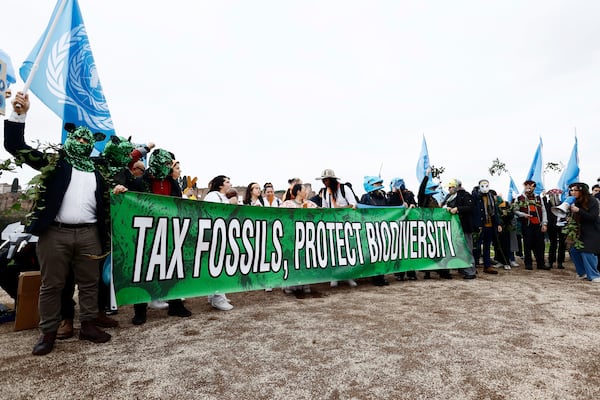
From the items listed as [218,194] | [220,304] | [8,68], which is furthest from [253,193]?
[8,68]

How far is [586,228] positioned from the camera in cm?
600

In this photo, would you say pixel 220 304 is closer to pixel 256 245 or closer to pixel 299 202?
pixel 256 245

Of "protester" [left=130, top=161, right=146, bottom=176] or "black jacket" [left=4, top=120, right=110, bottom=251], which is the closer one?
"black jacket" [left=4, top=120, right=110, bottom=251]

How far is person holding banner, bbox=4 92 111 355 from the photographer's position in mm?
2711

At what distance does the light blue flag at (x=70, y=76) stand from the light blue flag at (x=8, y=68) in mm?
245

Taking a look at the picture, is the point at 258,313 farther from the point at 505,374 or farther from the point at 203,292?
the point at 505,374

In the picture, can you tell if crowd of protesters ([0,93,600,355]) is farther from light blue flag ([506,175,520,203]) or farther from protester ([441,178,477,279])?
light blue flag ([506,175,520,203])

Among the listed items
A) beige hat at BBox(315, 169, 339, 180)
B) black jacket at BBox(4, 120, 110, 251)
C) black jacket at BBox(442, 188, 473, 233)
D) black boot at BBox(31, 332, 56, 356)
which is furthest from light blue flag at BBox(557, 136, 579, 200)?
black boot at BBox(31, 332, 56, 356)

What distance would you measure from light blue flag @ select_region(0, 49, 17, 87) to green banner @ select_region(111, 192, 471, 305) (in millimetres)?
2968

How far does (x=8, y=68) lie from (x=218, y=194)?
3.36 m

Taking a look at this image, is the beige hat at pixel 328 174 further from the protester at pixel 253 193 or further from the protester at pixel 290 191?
the protester at pixel 253 193

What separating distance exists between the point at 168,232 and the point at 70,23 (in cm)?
346

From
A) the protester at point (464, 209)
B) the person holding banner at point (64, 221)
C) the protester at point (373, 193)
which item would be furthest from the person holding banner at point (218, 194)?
the protester at point (464, 209)

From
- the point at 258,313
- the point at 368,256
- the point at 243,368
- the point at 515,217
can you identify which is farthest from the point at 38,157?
the point at 515,217
